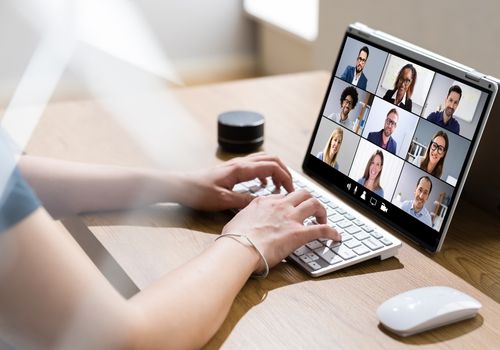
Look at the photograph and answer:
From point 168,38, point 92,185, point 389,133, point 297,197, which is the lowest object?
point 168,38

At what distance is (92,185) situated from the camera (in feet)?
4.08

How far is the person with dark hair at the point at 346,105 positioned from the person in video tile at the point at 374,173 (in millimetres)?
90

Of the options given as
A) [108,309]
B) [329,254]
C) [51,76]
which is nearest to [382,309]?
[329,254]

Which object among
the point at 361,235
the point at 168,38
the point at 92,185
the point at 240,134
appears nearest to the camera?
the point at 361,235

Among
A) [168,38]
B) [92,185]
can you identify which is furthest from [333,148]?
[168,38]

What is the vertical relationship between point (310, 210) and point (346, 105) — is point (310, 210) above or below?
below

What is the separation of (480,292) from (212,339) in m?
0.40

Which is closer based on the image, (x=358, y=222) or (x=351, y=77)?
(x=358, y=222)

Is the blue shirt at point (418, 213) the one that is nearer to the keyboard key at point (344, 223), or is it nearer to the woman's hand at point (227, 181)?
the keyboard key at point (344, 223)

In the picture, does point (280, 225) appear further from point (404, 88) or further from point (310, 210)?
point (404, 88)

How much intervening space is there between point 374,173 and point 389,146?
57 millimetres

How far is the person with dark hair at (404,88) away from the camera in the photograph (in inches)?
45.7

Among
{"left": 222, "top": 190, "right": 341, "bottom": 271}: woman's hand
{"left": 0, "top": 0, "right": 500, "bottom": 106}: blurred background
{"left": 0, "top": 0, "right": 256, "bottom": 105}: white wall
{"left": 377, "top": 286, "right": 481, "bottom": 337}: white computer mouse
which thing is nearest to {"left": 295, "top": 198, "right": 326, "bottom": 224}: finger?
{"left": 222, "top": 190, "right": 341, "bottom": 271}: woman's hand

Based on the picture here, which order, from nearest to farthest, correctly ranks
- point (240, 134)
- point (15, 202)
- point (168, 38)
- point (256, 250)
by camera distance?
point (15, 202)
point (256, 250)
point (240, 134)
point (168, 38)
